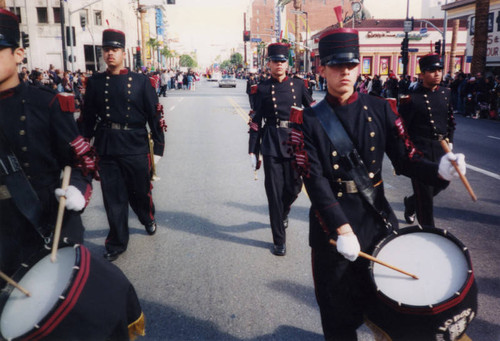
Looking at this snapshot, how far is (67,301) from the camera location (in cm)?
204

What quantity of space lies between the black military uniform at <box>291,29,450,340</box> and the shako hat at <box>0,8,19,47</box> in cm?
167

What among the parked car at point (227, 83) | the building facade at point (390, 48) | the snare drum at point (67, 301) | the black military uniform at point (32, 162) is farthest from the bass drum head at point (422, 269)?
the building facade at point (390, 48)

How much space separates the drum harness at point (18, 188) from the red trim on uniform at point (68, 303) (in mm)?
650

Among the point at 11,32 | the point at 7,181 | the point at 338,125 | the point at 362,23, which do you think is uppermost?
the point at 362,23

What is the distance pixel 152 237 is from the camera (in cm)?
Answer: 573

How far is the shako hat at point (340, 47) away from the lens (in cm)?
269

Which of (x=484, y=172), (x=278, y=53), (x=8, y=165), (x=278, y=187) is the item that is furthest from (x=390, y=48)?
(x=8, y=165)

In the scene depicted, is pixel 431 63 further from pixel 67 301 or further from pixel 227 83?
pixel 227 83

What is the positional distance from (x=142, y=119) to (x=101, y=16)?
196ft

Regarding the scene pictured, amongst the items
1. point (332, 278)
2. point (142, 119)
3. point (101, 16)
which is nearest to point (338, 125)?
point (332, 278)

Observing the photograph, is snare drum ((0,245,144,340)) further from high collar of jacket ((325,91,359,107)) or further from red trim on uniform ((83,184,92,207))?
high collar of jacket ((325,91,359,107))

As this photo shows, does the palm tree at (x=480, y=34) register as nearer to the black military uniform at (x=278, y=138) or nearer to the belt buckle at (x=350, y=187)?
the black military uniform at (x=278, y=138)

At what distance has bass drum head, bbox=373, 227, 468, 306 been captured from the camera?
7.40 feet

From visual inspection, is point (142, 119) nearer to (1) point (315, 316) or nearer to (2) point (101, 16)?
(1) point (315, 316)
